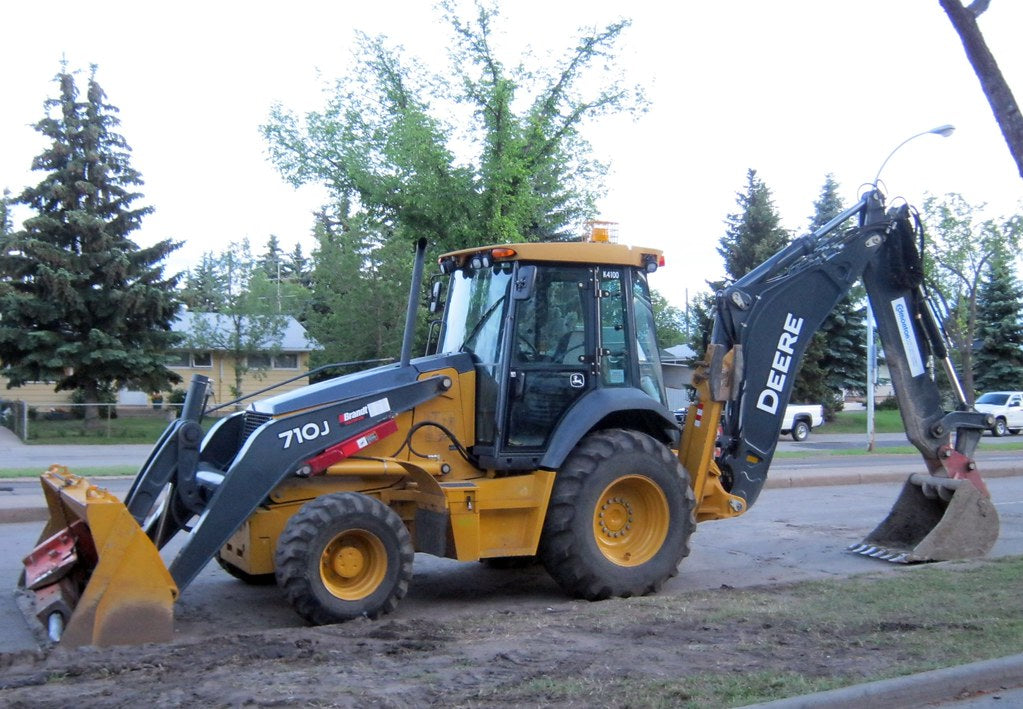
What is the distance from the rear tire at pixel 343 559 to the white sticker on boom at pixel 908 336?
5475 mm

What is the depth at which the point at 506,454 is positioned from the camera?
8188mm

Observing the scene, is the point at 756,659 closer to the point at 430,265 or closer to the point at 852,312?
the point at 430,265

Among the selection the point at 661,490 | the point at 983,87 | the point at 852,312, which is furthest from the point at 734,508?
the point at 852,312

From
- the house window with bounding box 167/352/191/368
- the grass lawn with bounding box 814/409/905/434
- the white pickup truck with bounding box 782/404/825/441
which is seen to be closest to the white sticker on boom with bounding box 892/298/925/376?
the white pickup truck with bounding box 782/404/825/441

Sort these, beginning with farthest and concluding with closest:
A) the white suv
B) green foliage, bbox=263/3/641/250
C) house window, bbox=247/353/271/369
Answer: the white suv
house window, bbox=247/353/271/369
green foliage, bbox=263/3/641/250

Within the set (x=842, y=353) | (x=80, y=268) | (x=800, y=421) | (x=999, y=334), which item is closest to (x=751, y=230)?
(x=842, y=353)

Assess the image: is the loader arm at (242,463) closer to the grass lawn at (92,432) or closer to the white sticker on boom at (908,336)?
the white sticker on boom at (908,336)

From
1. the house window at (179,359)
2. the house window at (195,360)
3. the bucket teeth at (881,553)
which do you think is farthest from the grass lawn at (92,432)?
the bucket teeth at (881,553)

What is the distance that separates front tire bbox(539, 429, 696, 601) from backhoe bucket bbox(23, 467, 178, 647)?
295 centimetres

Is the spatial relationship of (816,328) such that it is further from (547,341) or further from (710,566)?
(547,341)

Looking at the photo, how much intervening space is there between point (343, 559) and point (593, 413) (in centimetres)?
226

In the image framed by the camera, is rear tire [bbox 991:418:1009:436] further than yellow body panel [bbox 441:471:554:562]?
Yes

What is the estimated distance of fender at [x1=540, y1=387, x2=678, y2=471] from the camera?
812 centimetres

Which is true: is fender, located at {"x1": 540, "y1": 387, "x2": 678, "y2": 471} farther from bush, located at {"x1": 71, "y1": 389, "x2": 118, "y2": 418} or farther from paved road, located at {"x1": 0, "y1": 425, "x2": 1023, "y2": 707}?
bush, located at {"x1": 71, "y1": 389, "x2": 118, "y2": 418}
